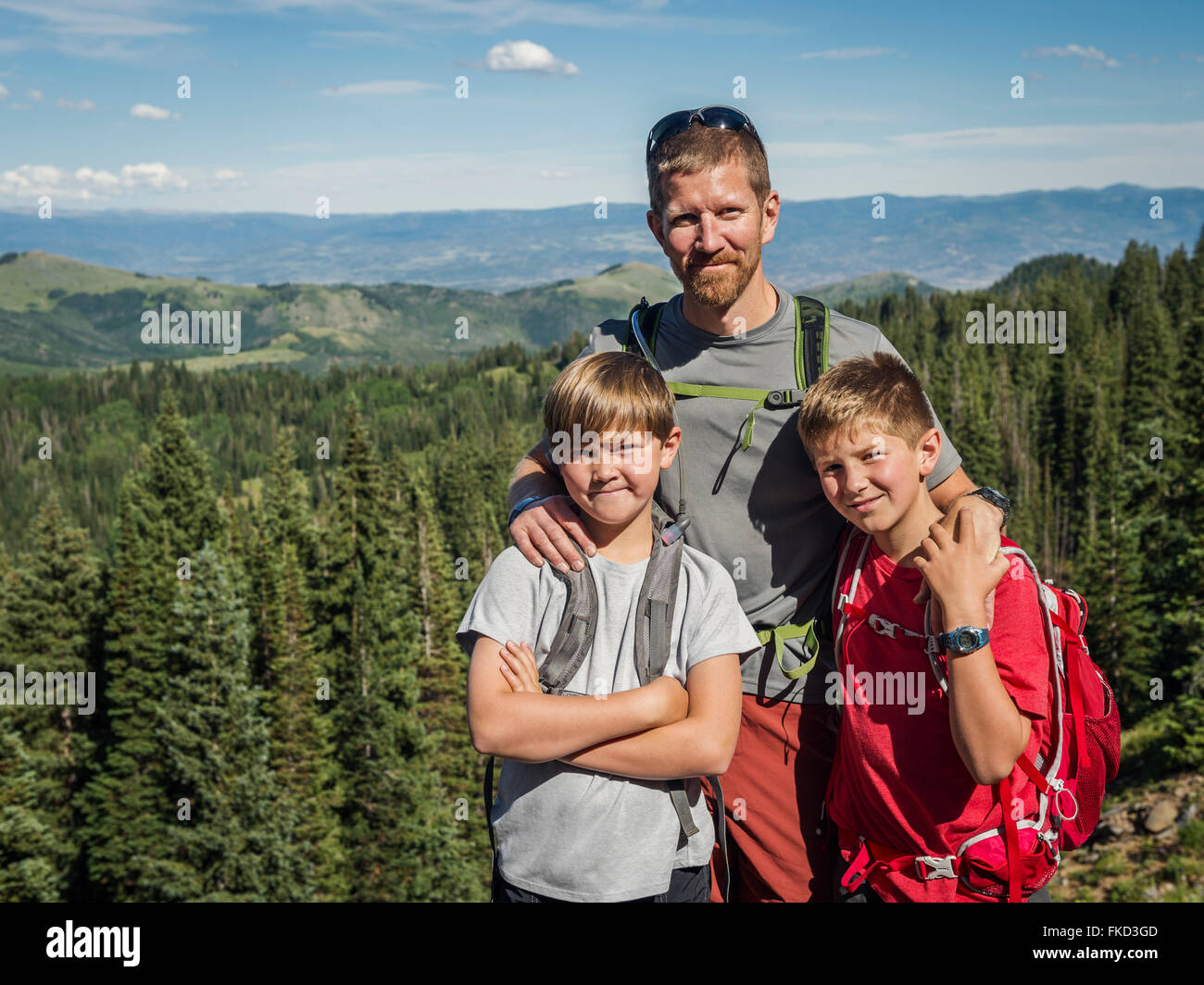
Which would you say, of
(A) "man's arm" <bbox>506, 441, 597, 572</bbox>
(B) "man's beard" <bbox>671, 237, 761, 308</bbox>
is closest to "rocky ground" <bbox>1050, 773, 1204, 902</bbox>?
(B) "man's beard" <bbox>671, 237, 761, 308</bbox>

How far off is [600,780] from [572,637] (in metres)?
0.67

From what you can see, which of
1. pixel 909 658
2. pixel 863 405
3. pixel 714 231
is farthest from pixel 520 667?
pixel 714 231

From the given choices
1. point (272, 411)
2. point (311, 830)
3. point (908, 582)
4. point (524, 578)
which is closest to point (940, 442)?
point (908, 582)

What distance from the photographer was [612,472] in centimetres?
432

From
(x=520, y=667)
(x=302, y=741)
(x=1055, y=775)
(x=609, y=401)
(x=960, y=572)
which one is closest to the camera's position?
(x=960, y=572)

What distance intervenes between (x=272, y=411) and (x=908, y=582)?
614ft

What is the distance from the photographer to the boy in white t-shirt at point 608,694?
407 cm

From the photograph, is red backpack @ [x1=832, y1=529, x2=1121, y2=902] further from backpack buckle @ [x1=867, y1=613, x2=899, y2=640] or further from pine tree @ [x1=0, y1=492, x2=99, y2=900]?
pine tree @ [x1=0, y1=492, x2=99, y2=900]

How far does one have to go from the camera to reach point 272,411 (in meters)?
179

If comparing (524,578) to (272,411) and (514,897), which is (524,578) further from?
(272,411)

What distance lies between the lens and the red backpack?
403 cm

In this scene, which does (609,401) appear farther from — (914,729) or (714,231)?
(914,729)

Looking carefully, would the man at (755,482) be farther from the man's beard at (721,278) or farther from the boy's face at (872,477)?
the boy's face at (872,477)

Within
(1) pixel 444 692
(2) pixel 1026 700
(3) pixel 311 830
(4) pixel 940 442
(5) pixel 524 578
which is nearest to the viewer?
(2) pixel 1026 700
